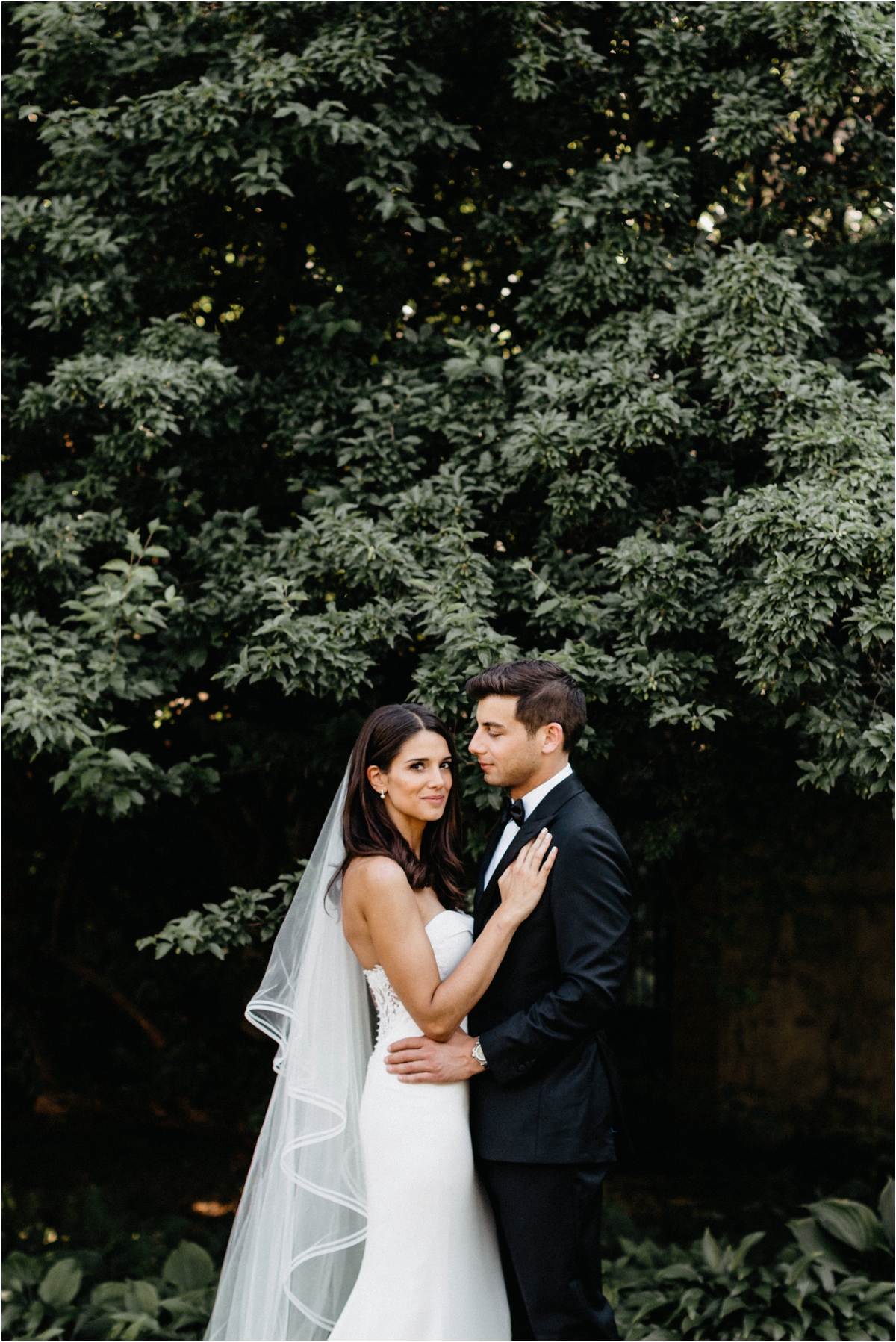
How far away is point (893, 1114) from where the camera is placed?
324 inches

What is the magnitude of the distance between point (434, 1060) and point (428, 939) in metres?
0.34

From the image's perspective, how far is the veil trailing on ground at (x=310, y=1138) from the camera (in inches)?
135

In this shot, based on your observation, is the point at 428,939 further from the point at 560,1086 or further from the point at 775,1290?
the point at 775,1290

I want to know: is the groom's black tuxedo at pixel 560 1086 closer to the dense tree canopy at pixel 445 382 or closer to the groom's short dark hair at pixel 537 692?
the groom's short dark hair at pixel 537 692

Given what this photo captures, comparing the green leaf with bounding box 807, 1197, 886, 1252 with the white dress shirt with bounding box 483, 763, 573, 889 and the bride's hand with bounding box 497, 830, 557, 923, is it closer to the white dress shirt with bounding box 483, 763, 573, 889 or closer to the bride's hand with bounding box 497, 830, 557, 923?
the white dress shirt with bounding box 483, 763, 573, 889

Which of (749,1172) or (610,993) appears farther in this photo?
(749,1172)

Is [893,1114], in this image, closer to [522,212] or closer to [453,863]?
[453,863]

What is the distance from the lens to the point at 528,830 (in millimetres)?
3242

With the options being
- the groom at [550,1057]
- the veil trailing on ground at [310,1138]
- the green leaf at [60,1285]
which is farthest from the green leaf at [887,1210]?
the green leaf at [60,1285]

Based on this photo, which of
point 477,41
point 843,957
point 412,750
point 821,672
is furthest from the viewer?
point 843,957

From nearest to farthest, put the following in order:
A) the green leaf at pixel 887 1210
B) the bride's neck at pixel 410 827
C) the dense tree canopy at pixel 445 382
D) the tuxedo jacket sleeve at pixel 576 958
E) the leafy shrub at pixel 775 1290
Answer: the tuxedo jacket sleeve at pixel 576 958, the bride's neck at pixel 410 827, the dense tree canopy at pixel 445 382, the leafy shrub at pixel 775 1290, the green leaf at pixel 887 1210

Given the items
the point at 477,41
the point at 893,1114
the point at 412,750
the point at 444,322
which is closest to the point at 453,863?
the point at 412,750

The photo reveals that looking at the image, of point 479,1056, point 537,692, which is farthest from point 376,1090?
point 537,692

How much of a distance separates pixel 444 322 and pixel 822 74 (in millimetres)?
→ 2011
